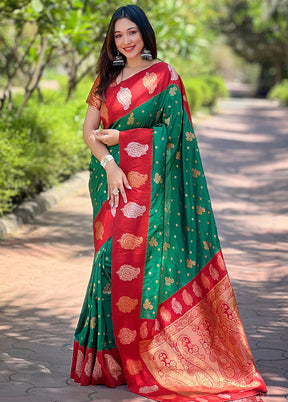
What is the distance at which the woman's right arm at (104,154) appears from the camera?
3.30 m

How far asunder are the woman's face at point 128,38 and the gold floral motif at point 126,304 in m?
1.15

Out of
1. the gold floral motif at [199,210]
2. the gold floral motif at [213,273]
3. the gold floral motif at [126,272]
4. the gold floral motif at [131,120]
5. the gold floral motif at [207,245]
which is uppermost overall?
the gold floral motif at [131,120]

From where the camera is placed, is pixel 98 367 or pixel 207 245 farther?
pixel 207 245

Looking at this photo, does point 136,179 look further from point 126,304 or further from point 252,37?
→ point 252,37

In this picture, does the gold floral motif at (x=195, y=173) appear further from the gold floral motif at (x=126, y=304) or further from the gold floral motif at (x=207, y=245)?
the gold floral motif at (x=126, y=304)

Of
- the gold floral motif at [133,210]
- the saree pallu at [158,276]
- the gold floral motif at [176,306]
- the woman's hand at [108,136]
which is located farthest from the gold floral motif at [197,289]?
the woman's hand at [108,136]

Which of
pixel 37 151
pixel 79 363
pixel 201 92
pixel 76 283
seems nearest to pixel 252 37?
pixel 201 92

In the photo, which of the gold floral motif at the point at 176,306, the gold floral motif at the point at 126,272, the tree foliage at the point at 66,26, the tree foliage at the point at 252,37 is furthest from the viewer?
the tree foliage at the point at 252,37

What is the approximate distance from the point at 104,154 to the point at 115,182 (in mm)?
169

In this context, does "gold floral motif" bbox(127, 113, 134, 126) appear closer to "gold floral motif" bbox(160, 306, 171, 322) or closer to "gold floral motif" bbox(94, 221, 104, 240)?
"gold floral motif" bbox(94, 221, 104, 240)

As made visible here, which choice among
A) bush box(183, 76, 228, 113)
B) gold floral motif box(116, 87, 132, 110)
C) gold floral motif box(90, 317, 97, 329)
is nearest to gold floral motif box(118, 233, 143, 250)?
gold floral motif box(90, 317, 97, 329)

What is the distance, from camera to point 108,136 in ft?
11.0

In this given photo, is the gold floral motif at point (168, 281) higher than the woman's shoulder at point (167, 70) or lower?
lower

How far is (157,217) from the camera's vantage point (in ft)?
10.9
